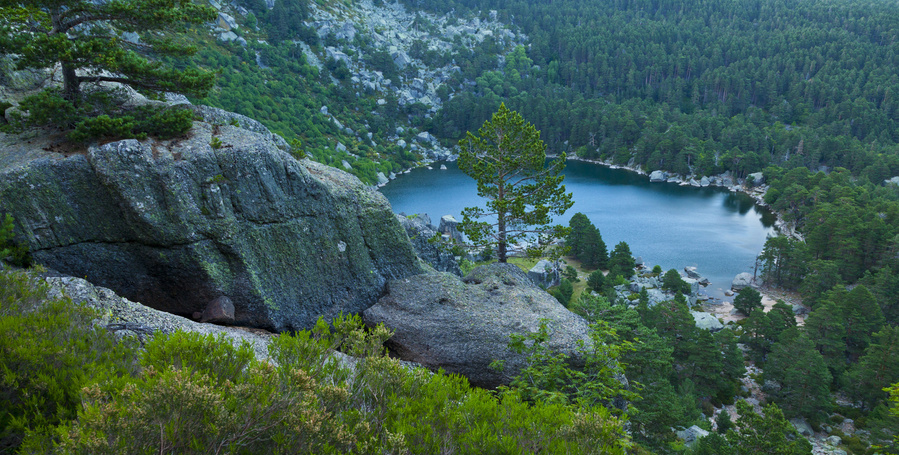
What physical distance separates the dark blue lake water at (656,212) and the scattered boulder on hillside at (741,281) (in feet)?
3.19

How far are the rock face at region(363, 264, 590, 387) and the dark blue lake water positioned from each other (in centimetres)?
4732

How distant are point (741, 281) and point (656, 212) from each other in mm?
26147

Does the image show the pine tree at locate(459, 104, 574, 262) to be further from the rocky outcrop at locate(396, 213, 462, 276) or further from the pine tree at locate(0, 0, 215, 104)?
the pine tree at locate(0, 0, 215, 104)

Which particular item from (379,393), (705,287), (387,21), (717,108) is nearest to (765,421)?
(379,393)

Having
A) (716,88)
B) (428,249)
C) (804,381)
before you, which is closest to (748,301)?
(804,381)

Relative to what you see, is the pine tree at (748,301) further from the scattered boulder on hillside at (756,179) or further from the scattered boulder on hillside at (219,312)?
the scattered boulder on hillside at (756,179)

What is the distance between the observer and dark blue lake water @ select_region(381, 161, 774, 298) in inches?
2515

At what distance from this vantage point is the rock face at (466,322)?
14750mm

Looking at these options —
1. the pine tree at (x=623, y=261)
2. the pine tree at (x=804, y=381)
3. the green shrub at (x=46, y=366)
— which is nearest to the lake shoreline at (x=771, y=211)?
the pine tree at (x=623, y=261)

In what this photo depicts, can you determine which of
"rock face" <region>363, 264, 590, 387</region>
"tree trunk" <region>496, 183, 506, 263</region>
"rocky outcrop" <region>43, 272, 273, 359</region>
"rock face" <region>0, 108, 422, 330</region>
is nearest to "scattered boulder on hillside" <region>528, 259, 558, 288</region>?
"tree trunk" <region>496, 183, 506, 263</region>

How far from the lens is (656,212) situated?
3187 inches

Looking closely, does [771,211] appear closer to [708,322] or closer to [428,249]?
[708,322]

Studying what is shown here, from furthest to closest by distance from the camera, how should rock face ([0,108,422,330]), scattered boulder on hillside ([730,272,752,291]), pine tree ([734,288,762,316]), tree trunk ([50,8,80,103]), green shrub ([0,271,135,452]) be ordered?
scattered boulder on hillside ([730,272,752,291]) → pine tree ([734,288,762,316]) → tree trunk ([50,8,80,103]) → rock face ([0,108,422,330]) → green shrub ([0,271,135,452])

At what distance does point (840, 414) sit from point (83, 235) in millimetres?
47464
